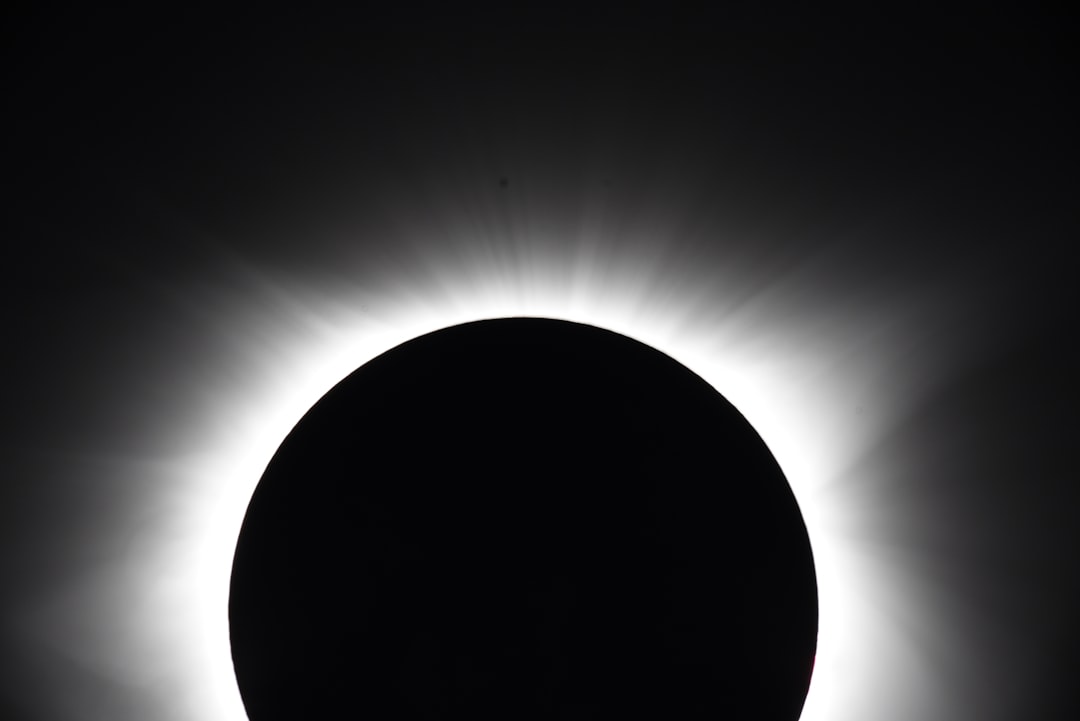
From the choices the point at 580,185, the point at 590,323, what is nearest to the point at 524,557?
the point at 590,323

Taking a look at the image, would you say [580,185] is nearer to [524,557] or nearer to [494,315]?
[494,315]

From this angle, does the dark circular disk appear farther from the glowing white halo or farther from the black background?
the black background

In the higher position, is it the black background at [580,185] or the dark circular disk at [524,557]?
the black background at [580,185]

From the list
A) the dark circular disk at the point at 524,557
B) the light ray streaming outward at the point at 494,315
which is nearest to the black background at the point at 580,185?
the light ray streaming outward at the point at 494,315

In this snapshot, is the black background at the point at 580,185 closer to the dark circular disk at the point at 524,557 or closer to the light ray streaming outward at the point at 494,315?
the light ray streaming outward at the point at 494,315

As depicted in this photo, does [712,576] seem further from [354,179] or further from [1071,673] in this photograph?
[354,179]
